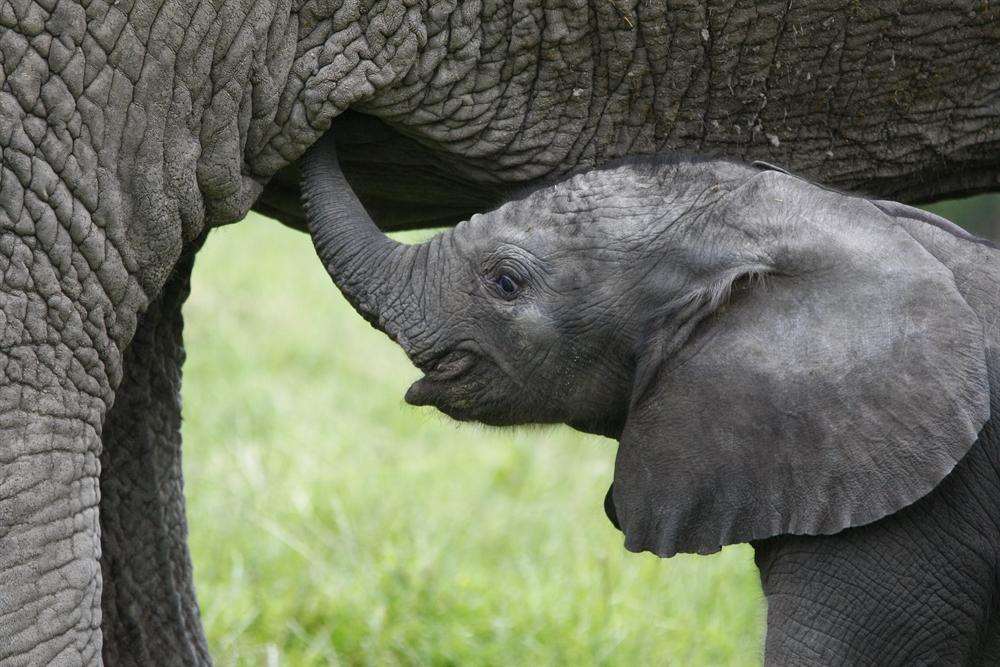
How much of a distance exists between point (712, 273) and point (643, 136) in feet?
1.58

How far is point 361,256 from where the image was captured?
3.58 metres

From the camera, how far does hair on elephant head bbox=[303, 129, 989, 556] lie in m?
3.25

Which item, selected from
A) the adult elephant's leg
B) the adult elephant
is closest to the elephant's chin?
the adult elephant

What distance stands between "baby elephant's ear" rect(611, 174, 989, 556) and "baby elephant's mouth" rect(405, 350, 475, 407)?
350 mm

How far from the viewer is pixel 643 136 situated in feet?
12.3

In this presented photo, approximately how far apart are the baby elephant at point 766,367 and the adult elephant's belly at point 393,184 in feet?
1.09

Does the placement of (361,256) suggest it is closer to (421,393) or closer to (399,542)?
(421,393)

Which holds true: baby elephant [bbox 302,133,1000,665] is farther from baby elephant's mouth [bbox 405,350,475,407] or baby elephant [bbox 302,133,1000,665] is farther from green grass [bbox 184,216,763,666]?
green grass [bbox 184,216,763,666]

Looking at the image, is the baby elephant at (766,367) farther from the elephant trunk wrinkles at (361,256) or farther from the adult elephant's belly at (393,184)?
the adult elephant's belly at (393,184)

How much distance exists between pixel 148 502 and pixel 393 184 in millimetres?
926

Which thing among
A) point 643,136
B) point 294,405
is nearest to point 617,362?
point 643,136

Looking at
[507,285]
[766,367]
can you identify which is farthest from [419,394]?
[766,367]

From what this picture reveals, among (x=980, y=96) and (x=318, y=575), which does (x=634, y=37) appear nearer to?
(x=980, y=96)

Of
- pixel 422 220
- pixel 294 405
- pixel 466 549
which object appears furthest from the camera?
pixel 294 405
